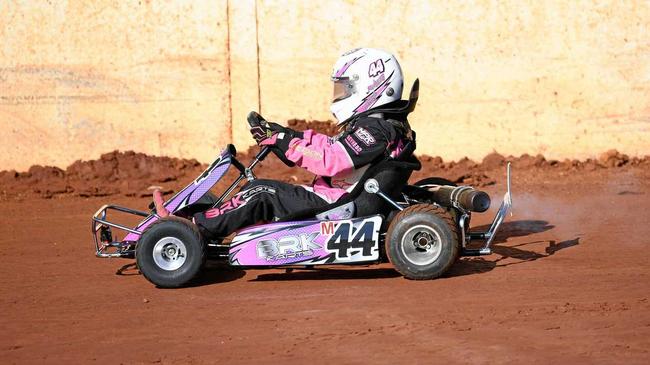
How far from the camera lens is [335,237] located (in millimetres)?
7000

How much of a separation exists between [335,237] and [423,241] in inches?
23.9

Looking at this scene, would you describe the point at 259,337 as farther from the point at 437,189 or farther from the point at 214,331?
the point at 437,189

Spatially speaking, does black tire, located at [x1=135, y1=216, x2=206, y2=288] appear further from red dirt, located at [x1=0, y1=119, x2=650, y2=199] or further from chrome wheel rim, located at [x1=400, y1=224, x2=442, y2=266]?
red dirt, located at [x1=0, y1=119, x2=650, y2=199]

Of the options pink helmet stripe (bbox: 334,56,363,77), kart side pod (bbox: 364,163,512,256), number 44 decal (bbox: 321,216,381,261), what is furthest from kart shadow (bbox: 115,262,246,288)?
pink helmet stripe (bbox: 334,56,363,77)

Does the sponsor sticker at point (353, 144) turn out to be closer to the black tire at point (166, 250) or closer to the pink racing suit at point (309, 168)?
the pink racing suit at point (309, 168)

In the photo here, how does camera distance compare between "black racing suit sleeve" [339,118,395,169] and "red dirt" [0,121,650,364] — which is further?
"black racing suit sleeve" [339,118,395,169]

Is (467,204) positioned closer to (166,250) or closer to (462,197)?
(462,197)

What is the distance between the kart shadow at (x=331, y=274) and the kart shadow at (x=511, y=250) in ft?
1.62

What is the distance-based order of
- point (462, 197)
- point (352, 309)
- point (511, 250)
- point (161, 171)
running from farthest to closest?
point (161, 171)
point (511, 250)
point (462, 197)
point (352, 309)

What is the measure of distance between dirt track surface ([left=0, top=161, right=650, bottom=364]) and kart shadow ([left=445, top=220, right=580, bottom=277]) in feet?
0.05

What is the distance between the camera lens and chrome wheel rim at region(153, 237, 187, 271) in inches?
276

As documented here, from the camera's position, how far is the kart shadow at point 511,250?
24.3 feet

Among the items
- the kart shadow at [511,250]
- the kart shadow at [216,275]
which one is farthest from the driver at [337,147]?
the kart shadow at [511,250]

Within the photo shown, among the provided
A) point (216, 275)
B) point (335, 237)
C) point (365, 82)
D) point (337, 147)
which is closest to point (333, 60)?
point (365, 82)
